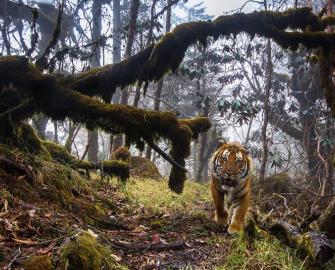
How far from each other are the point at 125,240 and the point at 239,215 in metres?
1.65

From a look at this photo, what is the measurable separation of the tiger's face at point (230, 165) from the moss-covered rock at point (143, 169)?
25.5ft

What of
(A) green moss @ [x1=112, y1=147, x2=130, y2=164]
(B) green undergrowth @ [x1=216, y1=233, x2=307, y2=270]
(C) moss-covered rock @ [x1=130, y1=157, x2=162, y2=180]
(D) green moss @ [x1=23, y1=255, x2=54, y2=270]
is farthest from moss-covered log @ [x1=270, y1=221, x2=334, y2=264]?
(C) moss-covered rock @ [x1=130, y1=157, x2=162, y2=180]

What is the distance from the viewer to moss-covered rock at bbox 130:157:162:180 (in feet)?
45.5

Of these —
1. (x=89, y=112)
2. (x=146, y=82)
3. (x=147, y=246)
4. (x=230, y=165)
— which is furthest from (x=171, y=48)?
(x=147, y=246)

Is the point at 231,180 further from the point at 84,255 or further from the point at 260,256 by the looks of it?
the point at 84,255

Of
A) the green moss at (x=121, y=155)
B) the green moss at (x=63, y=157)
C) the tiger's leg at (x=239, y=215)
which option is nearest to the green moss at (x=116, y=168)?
the green moss at (x=63, y=157)

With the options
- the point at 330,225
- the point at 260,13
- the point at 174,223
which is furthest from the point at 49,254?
the point at 260,13

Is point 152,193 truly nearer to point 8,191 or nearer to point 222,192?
point 222,192

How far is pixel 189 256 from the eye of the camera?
444 cm

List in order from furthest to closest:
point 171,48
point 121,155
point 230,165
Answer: point 121,155
point 171,48
point 230,165

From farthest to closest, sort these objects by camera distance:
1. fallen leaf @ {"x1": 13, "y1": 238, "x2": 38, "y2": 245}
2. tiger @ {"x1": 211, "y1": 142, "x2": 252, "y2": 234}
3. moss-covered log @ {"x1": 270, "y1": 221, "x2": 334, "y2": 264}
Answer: tiger @ {"x1": 211, "y1": 142, "x2": 252, "y2": 234}, moss-covered log @ {"x1": 270, "y1": 221, "x2": 334, "y2": 264}, fallen leaf @ {"x1": 13, "y1": 238, "x2": 38, "y2": 245}

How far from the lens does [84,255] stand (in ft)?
11.1

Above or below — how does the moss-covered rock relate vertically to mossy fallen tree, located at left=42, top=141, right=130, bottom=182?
below

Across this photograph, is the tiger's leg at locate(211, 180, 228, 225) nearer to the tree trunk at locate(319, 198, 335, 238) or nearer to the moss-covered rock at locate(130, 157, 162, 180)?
the tree trunk at locate(319, 198, 335, 238)
